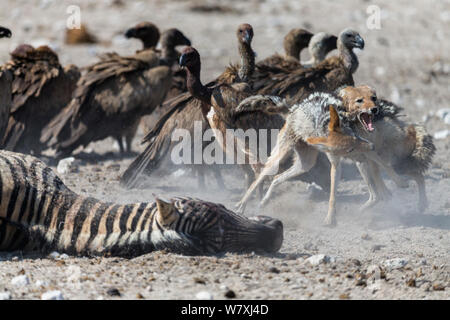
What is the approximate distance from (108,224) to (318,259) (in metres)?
1.61

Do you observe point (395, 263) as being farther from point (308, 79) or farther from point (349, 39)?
point (349, 39)

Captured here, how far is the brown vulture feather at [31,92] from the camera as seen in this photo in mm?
→ 10703

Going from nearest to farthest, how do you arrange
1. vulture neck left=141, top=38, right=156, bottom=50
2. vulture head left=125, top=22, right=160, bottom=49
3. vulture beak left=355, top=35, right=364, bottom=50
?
vulture beak left=355, top=35, right=364, bottom=50, vulture head left=125, top=22, right=160, bottom=49, vulture neck left=141, top=38, right=156, bottom=50

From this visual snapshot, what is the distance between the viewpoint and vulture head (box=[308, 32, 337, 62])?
36.2 feet

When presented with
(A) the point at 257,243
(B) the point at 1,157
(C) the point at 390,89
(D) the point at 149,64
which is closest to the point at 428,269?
(A) the point at 257,243

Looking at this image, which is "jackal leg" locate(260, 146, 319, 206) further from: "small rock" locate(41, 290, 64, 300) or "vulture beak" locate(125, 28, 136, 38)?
"vulture beak" locate(125, 28, 136, 38)

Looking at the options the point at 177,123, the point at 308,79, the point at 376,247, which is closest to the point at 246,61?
the point at 308,79

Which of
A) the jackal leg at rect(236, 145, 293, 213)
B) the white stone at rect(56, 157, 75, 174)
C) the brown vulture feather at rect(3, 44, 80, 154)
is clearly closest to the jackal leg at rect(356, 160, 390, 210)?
the jackal leg at rect(236, 145, 293, 213)

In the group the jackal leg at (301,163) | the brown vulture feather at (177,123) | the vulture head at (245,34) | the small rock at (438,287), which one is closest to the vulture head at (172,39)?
the brown vulture feather at (177,123)

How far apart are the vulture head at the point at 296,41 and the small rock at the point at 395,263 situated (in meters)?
5.18

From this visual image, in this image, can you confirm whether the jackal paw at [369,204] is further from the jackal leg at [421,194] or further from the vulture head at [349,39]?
the vulture head at [349,39]

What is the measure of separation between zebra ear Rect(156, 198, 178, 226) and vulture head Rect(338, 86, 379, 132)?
84.0 inches

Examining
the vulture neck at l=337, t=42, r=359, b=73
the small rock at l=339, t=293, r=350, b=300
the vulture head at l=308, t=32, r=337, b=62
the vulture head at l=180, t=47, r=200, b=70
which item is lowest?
the small rock at l=339, t=293, r=350, b=300

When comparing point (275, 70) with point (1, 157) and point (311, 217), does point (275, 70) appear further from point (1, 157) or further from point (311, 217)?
point (1, 157)
